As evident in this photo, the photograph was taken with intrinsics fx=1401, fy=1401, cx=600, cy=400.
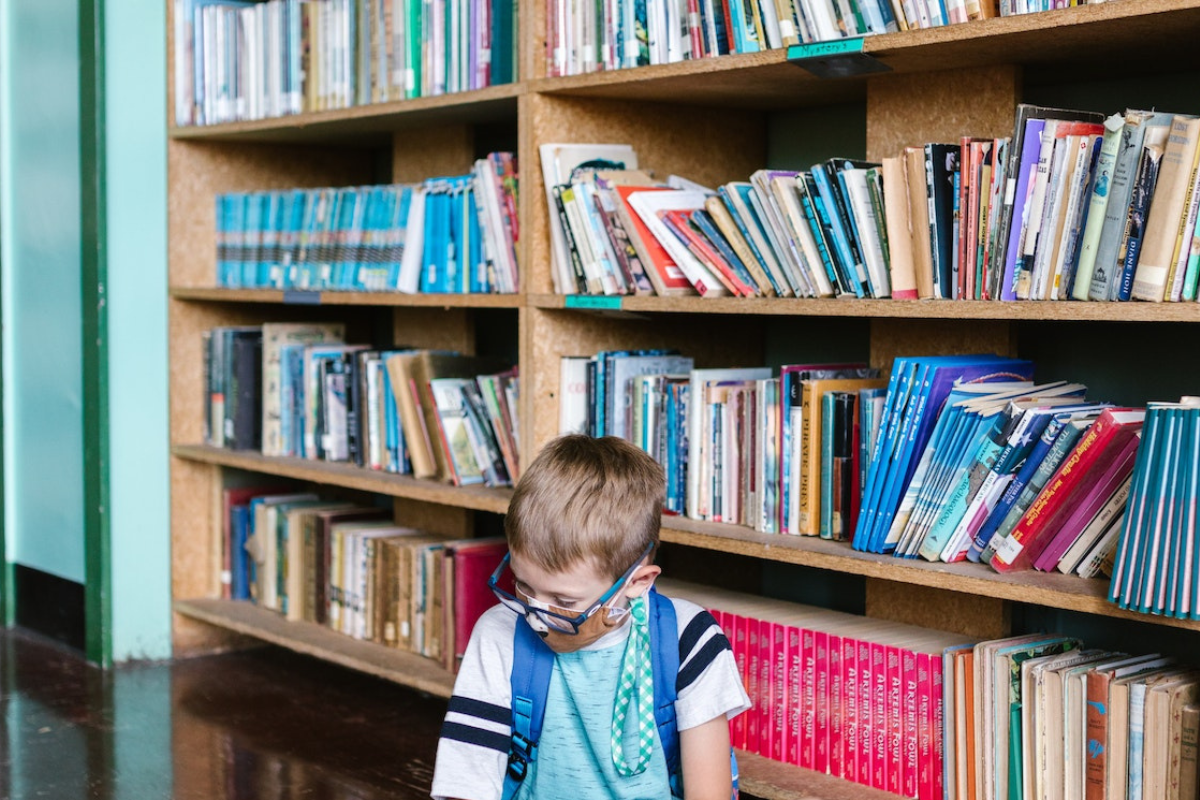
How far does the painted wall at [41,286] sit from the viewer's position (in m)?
3.81

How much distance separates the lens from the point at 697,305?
2.44 m

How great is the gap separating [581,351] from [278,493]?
55.3 inches

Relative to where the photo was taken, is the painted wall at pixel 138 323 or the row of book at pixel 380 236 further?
the painted wall at pixel 138 323

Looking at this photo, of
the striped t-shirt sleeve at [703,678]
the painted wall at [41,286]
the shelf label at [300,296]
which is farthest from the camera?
the painted wall at [41,286]

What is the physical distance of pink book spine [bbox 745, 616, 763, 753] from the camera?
8.06ft

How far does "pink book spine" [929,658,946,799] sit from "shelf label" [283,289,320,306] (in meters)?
1.79

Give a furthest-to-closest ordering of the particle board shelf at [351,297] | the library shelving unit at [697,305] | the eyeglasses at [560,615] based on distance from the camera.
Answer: the particle board shelf at [351,297] → the library shelving unit at [697,305] → the eyeglasses at [560,615]

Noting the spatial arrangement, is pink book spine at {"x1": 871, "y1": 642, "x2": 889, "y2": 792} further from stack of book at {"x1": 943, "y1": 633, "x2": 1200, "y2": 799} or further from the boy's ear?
the boy's ear

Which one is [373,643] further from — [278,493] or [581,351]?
[581,351]

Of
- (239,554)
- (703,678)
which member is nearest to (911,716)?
(703,678)

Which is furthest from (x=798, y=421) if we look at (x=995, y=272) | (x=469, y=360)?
(x=469, y=360)

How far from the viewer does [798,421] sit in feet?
7.72

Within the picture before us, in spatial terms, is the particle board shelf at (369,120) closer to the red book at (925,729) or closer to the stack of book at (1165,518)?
the red book at (925,729)

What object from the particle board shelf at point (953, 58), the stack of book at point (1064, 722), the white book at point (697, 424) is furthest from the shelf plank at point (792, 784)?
the particle board shelf at point (953, 58)
